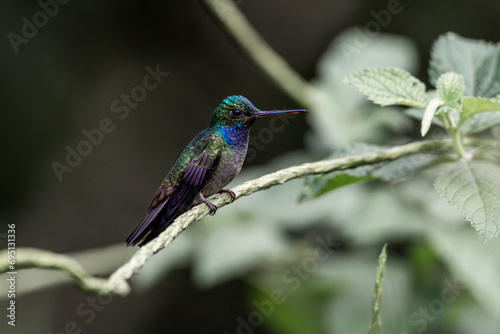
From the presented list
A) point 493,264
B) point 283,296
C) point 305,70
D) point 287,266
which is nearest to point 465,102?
point 493,264

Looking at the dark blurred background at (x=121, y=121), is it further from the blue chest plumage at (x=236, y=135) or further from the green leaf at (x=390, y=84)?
the blue chest plumage at (x=236, y=135)

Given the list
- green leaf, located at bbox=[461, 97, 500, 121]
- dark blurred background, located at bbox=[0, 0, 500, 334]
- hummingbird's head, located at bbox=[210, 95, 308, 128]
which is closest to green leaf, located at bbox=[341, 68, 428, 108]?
green leaf, located at bbox=[461, 97, 500, 121]

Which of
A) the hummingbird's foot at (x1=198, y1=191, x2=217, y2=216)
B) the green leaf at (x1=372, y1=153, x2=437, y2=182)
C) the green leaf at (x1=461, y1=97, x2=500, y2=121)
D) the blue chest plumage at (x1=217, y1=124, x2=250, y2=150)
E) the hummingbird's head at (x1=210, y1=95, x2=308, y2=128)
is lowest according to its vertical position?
the green leaf at (x1=372, y1=153, x2=437, y2=182)

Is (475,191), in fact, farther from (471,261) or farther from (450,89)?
(471,261)

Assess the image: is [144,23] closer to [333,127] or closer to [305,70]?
[305,70]

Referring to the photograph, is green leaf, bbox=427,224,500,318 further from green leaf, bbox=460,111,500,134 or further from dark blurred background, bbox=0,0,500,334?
dark blurred background, bbox=0,0,500,334

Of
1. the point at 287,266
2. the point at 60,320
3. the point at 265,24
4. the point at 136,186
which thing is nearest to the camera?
the point at 287,266

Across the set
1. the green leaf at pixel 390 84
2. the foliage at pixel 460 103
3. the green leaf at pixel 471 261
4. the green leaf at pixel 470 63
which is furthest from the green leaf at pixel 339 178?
the green leaf at pixel 471 261
